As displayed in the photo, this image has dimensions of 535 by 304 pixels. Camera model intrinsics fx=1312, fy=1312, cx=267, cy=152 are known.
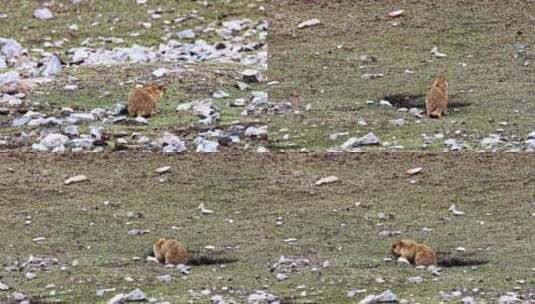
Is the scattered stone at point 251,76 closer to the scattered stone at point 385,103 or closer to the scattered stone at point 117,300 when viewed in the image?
the scattered stone at point 385,103

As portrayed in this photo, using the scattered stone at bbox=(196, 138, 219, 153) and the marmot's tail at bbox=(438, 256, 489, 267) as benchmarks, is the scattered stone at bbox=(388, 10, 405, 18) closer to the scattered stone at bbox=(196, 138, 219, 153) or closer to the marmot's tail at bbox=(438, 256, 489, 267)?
the scattered stone at bbox=(196, 138, 219, 153)

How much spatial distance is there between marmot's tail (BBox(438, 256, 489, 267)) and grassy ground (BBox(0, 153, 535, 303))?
81 mm

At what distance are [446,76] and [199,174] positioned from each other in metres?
2.50

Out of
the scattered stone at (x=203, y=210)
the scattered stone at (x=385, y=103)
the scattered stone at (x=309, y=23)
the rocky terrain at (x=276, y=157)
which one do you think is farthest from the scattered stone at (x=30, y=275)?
the scattered stone at (x=309, y=23)

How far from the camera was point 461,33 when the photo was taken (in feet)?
36.4

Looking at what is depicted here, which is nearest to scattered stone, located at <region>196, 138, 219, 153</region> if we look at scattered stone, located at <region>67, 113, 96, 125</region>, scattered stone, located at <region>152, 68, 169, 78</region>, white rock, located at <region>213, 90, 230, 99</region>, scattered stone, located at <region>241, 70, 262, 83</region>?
scattered stone, located at <region>67, 113, 96, 125</region>

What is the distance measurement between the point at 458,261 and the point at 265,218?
4.45 ft

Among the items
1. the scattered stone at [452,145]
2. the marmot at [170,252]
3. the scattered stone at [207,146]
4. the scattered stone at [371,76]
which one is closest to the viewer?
the marmot at [170,252]

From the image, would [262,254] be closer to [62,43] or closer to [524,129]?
[524,129]

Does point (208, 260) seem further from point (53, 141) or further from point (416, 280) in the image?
point (53, 141)

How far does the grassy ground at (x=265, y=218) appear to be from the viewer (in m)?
6.50

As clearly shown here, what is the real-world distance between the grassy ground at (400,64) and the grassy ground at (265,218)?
45cm

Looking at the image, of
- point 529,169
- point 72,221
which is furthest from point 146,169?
point 529,169

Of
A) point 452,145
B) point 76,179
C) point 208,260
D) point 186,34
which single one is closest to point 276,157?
point 452,145
